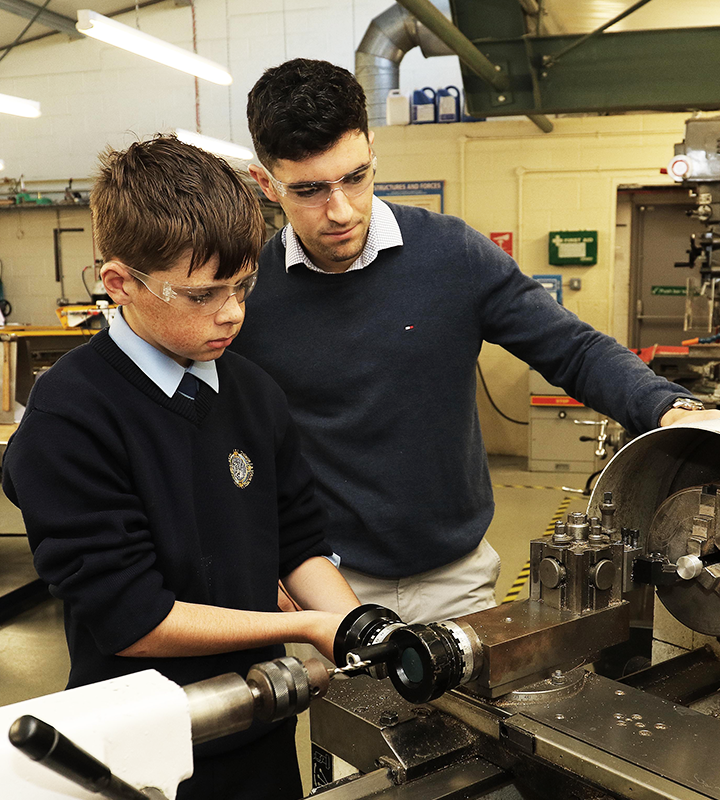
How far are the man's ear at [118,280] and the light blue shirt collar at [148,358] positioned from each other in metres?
0.03

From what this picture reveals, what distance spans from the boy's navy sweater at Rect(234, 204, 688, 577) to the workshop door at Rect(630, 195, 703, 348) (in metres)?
4.71

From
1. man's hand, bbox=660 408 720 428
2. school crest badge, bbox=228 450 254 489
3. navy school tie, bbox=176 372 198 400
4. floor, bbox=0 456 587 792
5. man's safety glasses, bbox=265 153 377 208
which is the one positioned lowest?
floor, bbox=0 456 587 792

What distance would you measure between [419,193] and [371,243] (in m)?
4.15

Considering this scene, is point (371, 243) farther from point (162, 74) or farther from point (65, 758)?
point (162, 74)

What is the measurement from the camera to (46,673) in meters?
2.49

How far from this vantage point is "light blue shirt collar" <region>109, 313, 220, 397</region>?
0.79 metres

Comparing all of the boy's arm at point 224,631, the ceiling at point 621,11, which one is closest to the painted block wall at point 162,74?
the ceiling at point 621,11

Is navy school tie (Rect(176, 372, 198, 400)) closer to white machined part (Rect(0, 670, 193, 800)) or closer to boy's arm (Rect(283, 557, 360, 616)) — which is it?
boy's arm (Rect(283, 557, 360, 616))

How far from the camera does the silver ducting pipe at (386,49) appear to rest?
501 centimetres

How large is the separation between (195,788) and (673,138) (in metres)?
4.98

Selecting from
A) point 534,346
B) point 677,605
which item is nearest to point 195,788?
point 677,605

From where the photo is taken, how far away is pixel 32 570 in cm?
323

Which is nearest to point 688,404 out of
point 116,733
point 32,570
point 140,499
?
point 140,499

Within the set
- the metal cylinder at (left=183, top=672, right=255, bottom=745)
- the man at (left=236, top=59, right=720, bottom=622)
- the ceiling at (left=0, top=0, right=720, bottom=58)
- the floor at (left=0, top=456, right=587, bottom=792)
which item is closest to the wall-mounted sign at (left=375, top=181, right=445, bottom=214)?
the floor at (left=0, top=456, right=587, bottom=792)
